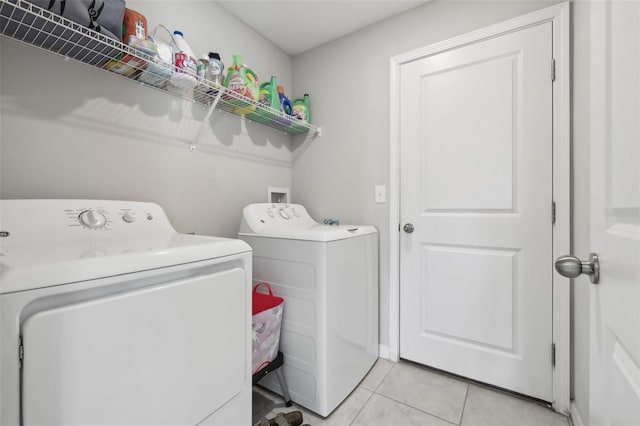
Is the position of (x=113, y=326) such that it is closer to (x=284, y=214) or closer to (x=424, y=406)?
(x=284, y=214)

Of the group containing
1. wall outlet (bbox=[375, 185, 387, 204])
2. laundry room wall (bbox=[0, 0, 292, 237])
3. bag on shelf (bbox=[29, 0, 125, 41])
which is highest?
bag on shelf (bbox=[29, 0, 125, 41])

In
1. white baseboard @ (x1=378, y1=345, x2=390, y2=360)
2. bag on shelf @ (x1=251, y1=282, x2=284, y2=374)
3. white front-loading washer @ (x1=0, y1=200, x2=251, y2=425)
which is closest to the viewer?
white front-loading washer @ (x1=0, y1=200, x2=251, y2=425)

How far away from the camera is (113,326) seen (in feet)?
2.17

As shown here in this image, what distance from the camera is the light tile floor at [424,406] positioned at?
1.36m

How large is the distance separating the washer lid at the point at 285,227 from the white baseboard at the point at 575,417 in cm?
134

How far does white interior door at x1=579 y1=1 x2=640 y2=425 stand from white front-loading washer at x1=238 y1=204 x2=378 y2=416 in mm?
976

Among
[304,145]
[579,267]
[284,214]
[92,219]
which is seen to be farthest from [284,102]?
[579,267]

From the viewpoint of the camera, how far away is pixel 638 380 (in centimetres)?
40

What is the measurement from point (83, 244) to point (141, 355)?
Answer: 1.47 ft

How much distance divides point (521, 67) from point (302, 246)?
1.59m

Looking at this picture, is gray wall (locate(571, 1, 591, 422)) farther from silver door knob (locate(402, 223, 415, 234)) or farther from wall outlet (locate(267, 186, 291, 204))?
wall outlet (locate(267, 186, 291, 204))

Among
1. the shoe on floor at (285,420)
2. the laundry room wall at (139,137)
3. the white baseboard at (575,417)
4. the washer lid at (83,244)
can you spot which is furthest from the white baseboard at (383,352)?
the washer lid at (83,244)

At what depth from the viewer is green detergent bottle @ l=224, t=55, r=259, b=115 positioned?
5.32 ft

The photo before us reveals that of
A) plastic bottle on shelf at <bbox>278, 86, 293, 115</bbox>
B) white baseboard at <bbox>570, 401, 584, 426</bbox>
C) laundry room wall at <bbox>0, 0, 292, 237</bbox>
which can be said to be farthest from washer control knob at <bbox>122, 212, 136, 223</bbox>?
white baseboard at <bbox>570, 401, 584, 426</bbox>
